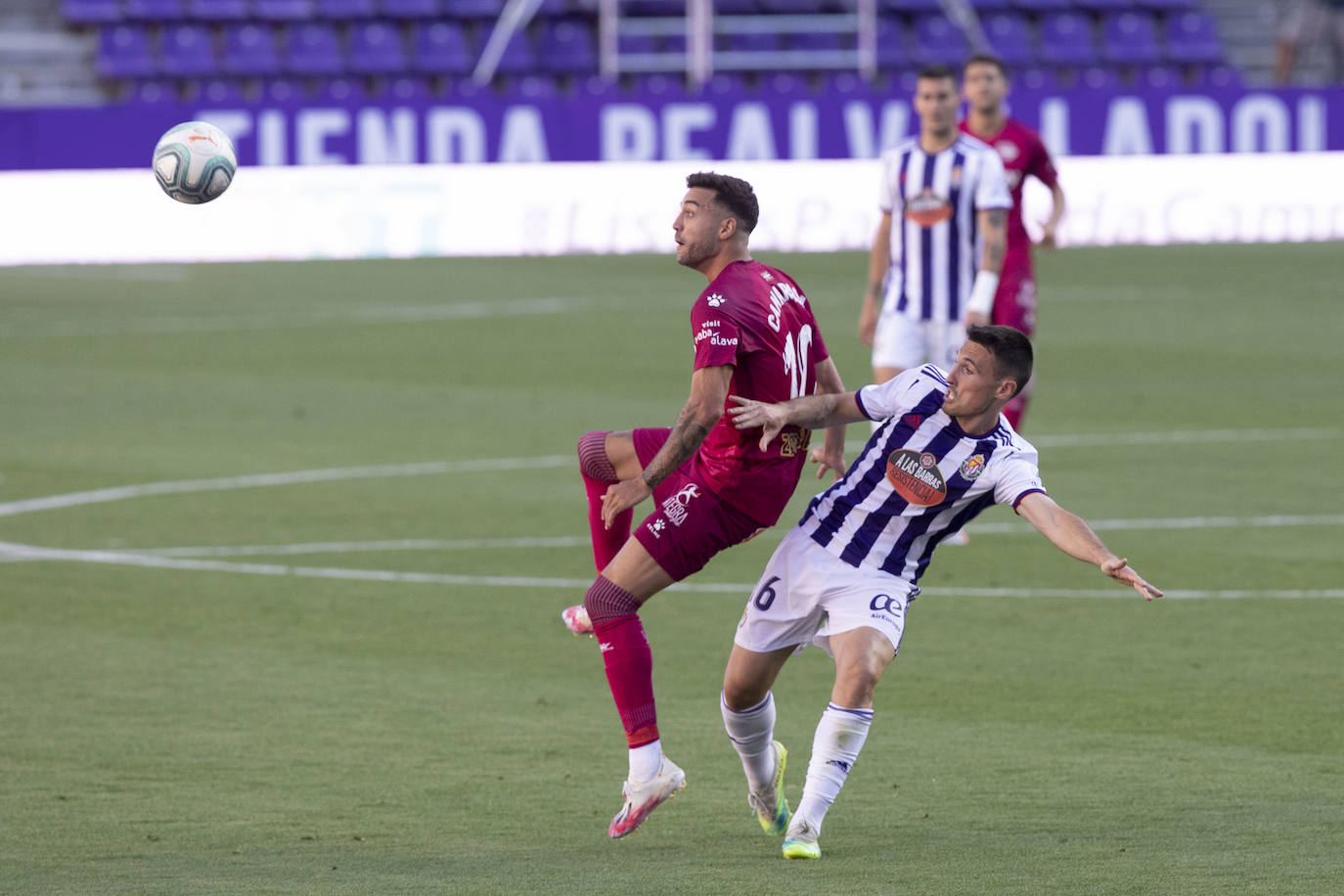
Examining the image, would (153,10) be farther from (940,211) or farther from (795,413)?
(795,413)

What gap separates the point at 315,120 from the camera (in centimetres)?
2678

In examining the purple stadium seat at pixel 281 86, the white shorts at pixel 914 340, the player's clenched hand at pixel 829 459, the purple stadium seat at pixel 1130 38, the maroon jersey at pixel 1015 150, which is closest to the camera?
the player's clenched hand at pixel 829 459

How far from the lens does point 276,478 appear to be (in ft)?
40.0

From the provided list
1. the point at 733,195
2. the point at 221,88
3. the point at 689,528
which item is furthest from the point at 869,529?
the point at 221,88

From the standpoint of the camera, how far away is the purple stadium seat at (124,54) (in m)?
30.5

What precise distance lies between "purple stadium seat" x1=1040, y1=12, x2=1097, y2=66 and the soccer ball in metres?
27.8

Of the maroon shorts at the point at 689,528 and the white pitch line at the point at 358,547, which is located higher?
the maroon shorts at the point at 689,528

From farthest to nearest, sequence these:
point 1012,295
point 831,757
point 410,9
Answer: point 410,9 < point 1012,295 < point 831,757

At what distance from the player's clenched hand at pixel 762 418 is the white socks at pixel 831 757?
733 mm

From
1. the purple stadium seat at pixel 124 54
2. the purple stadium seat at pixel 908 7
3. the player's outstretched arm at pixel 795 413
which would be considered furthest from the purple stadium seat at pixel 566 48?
the player's outstretched arm at pixel 795 413

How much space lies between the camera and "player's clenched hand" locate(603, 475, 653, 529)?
5781mm

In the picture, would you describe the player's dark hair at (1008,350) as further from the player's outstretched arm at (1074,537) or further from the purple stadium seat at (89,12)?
the purple stadium seat at (89,12)

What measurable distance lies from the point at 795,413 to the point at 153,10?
2766cm

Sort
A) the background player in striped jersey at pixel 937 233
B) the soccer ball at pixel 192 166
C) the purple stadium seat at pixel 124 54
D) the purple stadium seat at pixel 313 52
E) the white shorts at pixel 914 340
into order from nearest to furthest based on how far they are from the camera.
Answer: the soccer ball at pixel 192 166 → the background player in striped jersey at pixel 937 233 → the white shorts at pixel 914 340 → the purple stadium seat at pixel 124 54 → the purple stadium seat at pixel 313 52
